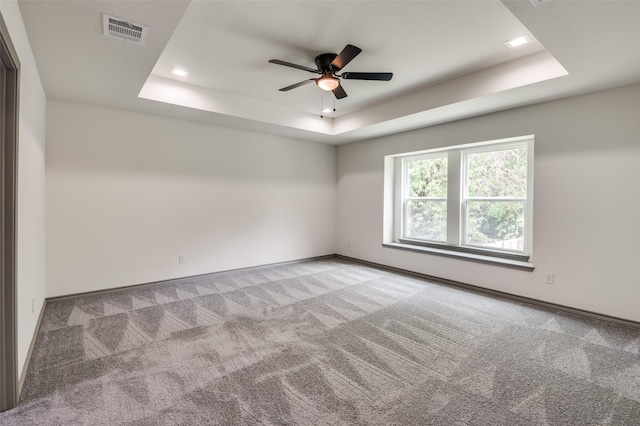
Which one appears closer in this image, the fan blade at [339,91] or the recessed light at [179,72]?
the fan blade at [339,91]

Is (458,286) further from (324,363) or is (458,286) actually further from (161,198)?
(161,198)

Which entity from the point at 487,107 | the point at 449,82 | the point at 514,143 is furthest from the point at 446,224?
the point at 449,82

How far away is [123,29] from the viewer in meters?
2.14

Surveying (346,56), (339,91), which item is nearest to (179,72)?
(339,91)

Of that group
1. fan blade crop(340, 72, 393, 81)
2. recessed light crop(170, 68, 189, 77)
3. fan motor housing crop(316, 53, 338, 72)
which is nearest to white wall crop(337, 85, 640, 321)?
fan blade crop(340, 72, 393, 81)

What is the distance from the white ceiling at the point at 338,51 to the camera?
2.02 metres

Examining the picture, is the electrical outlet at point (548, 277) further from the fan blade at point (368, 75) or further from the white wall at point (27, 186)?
the white wall at point (27, 186)

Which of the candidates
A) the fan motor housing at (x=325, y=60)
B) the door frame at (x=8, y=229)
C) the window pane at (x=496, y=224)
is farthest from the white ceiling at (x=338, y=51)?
the window pane at (x=496, y=224)

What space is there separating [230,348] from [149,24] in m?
2.52

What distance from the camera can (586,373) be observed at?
2.21m

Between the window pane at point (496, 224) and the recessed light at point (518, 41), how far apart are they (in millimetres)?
2009

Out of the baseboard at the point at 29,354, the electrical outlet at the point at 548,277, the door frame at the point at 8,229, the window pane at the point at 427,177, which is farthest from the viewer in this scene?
the window pane at the point at 427,177

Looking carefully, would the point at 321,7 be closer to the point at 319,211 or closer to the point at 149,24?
the point at 149,24

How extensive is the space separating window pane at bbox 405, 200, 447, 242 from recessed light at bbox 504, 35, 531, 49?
2.50 m
